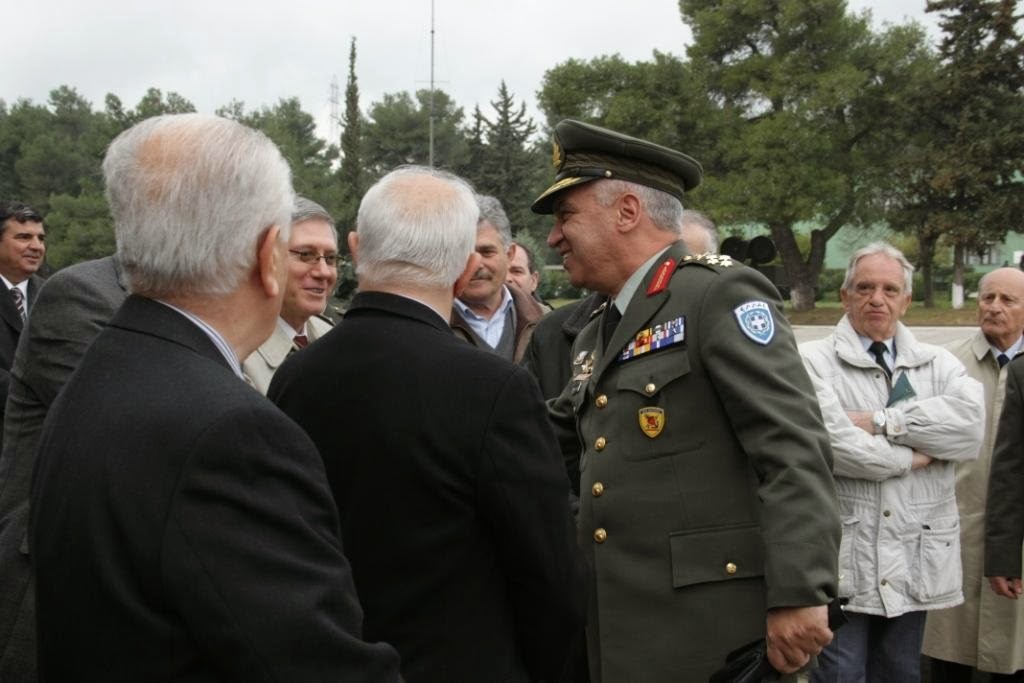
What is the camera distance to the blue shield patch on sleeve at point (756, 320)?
2.56m

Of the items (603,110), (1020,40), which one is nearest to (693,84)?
(603,110)

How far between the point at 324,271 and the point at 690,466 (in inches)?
77.9

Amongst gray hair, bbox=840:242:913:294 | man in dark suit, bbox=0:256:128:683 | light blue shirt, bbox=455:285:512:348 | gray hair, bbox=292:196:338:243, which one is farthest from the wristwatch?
man in dark suit, bbox=0:256:128:683

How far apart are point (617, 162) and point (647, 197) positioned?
13 cm

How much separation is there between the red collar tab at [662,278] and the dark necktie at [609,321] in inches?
9.0

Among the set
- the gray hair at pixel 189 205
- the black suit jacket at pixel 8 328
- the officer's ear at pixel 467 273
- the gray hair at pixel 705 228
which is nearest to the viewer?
the gray hair at pixel 189 205

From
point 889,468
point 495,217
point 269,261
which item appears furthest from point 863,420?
point 269,261

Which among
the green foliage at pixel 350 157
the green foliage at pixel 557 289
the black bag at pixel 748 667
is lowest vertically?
the black bag at pixel 748 667

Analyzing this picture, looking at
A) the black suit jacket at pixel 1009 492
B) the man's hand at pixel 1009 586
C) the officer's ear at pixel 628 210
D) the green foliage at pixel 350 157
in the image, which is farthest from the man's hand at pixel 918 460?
the green foliage at pixel 350 157

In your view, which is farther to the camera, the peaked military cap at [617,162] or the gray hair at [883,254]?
the gray hair at [883,254]

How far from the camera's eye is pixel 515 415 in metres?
2.15

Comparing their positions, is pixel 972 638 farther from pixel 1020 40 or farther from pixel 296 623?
pixel 1020 40

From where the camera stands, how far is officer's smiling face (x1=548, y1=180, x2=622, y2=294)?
2.91 meters

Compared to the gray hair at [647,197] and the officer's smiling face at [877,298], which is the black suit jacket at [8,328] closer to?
the gray hair at [647,197]
